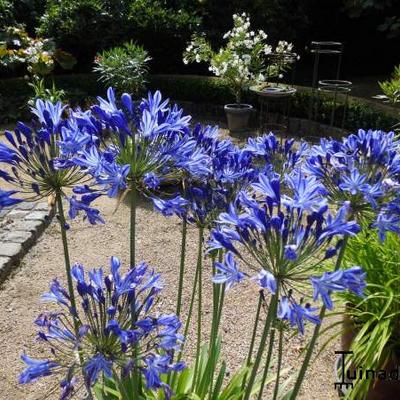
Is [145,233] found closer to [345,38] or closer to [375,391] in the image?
[375,391]

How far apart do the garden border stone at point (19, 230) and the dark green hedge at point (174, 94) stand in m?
3.96

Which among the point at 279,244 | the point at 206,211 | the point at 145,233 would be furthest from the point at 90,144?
the point at 145,233

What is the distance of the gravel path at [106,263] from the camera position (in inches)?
125

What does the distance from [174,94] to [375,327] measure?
8.12m

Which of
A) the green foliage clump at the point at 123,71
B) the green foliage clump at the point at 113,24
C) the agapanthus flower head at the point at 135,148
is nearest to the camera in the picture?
the agapanthus flower head at the point at 135,148

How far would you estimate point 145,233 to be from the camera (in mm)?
5254

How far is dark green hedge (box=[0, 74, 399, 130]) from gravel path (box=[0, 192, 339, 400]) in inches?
153

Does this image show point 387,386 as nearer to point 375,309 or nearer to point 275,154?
point 375,309

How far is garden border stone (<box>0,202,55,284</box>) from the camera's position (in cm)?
450

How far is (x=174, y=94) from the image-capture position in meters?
10.1

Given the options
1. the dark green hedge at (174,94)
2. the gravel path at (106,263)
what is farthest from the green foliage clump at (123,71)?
the gravel path at (106,263)

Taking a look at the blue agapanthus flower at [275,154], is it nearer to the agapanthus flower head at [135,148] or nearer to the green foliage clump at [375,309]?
the agapanthus flower head at [135,148]

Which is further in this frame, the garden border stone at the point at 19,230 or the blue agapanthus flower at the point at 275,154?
the garden border stone at the point at 19,230

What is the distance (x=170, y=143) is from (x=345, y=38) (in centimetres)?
1279
